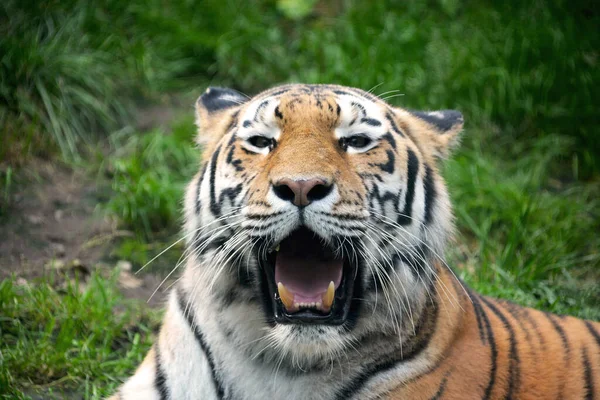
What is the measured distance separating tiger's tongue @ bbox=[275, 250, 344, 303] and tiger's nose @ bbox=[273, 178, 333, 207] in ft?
0.99

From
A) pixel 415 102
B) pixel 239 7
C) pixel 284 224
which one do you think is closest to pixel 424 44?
pixel 415 102

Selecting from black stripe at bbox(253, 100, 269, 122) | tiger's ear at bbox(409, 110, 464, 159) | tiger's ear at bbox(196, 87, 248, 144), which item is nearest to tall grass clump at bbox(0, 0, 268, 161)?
tiger's ear at bbox(196, 87, 248, 144)

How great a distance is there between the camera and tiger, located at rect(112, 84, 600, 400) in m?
2.62

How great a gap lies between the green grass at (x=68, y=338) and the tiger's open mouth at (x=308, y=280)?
1.30 metres

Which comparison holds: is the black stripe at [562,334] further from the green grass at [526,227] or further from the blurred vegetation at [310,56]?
the blurred vegetation at [310,56]

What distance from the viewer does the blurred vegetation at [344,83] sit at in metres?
4.84

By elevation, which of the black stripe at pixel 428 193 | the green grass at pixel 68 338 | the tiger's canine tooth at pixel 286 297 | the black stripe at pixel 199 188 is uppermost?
the black stripe at pixel 428 193

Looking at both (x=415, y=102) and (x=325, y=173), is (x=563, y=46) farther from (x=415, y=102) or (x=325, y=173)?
(x=325, y=173)

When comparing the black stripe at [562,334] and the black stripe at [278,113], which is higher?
the black stripe at [278,113]

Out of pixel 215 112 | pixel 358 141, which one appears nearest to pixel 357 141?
pixel 358 141

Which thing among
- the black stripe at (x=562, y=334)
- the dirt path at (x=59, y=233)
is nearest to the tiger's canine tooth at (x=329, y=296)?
the black stripe at (x=562, y=334)

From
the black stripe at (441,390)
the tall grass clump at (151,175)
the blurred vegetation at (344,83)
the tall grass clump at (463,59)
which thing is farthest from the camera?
the tall grass clump at (463,59)

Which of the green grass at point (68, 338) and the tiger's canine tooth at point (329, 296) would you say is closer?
the tiger's canine tooth at point (329, 296)

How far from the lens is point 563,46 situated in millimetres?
6340
